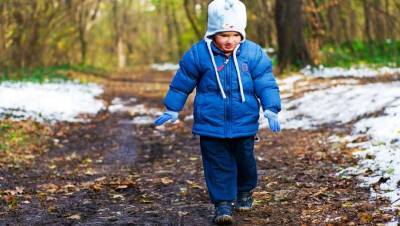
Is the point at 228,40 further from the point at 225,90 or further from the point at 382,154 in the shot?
the point at 382,154

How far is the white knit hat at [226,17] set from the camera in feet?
15.8

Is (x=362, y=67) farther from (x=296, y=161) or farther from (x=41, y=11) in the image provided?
(x=41, y=11)

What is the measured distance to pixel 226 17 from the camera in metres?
4.80

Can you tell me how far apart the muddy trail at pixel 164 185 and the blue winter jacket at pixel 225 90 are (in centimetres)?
79

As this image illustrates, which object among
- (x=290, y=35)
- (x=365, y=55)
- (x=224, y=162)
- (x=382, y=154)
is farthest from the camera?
(x=365, y=55)

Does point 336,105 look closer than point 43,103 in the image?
Yes

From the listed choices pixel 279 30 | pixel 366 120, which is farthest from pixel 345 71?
pixel 366 120

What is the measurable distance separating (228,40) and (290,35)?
1421 cm

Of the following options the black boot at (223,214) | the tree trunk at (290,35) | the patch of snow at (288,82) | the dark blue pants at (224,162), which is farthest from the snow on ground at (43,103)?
the black boot at (223,214)

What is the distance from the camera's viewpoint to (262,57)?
4.97m

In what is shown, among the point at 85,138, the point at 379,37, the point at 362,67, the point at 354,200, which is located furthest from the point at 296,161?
the point at 379,37

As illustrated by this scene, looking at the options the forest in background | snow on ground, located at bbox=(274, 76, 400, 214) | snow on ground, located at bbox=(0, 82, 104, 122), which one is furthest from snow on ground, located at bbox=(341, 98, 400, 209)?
the forest in background

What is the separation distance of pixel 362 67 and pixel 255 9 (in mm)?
17140

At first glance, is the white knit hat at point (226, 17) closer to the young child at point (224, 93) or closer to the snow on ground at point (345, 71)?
the young child at point (224, 93)
